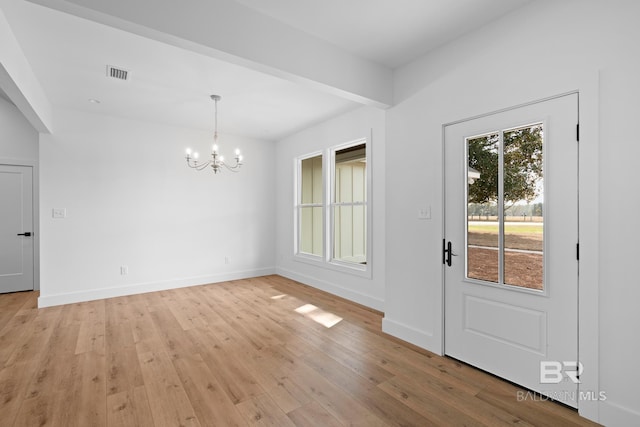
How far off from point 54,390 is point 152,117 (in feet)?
12.9

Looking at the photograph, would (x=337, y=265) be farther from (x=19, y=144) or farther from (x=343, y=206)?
(x=19, y=144)

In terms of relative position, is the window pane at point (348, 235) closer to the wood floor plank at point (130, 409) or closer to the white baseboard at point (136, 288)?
the white baseboard at point (136, 288)

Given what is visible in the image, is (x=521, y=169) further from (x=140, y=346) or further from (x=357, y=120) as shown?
(x=140, y=346)

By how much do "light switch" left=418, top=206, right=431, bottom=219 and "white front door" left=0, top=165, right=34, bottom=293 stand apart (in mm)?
6463

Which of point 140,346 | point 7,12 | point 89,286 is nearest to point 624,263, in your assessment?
point 140,346

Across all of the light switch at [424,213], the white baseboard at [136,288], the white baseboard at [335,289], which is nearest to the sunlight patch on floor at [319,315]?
the white baseboard at [335,289]

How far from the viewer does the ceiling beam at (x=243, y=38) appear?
1861 mm

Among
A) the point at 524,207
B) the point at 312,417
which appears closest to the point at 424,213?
the point at 524,207

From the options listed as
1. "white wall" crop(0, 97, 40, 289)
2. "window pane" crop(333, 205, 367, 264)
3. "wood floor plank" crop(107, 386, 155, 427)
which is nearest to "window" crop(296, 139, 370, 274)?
"window pane" crop(333, 205, 367, 264)

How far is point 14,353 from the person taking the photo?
285 centimetres

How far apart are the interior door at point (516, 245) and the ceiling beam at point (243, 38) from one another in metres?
1.05

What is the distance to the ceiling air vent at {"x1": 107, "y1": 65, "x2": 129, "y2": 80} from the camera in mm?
3171

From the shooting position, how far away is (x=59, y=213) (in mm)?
4422

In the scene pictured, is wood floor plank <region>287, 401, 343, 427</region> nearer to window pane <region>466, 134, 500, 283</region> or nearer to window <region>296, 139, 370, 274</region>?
window pane <region>466, 134, 500, 283</region>
